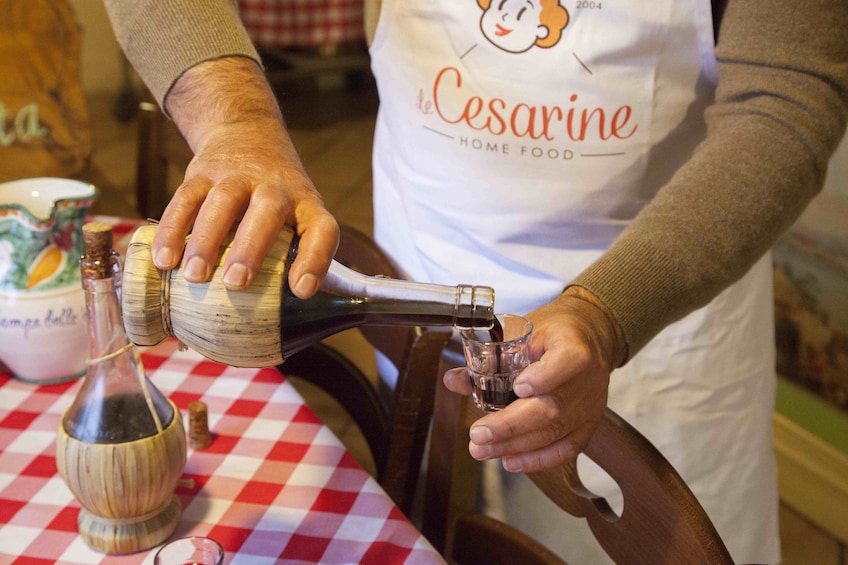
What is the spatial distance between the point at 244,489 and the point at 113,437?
16cm

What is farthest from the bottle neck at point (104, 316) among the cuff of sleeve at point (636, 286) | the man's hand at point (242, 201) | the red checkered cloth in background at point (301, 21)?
the red checkered cloth in background at point (301, 21)

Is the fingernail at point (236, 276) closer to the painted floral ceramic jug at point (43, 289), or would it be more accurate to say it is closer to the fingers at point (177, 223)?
the fingers at point (177, 223)

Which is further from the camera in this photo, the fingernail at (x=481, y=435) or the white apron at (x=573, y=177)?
the white apron at (x=573, y=177)

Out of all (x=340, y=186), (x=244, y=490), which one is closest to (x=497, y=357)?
(x=244, y=490)

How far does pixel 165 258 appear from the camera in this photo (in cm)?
55

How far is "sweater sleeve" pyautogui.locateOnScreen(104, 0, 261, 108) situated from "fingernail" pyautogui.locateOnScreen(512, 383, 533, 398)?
45 cm

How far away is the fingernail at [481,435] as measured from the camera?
0.65 meters

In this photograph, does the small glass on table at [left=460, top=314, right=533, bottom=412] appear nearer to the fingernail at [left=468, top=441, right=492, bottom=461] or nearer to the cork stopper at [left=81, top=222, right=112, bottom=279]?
the fingernail at [left=468, top=441, right=492, bottom=461]

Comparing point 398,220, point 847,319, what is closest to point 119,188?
point 398,220

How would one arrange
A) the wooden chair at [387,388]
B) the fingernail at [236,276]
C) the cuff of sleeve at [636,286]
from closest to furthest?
1. the fingernail at [236,276]
2. the cuff of sleeve at [636,286]
3. the wooden chair at [387,388]

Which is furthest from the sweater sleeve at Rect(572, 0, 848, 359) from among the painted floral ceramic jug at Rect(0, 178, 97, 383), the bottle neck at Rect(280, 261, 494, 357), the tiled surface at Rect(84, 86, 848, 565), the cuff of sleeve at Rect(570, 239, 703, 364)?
the tiled surface at Rect(84, 86, 848, 565)

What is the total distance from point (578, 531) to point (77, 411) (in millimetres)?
610

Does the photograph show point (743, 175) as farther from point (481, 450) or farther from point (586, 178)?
point (481, 450)

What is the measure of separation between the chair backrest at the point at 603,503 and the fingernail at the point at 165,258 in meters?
0.36
